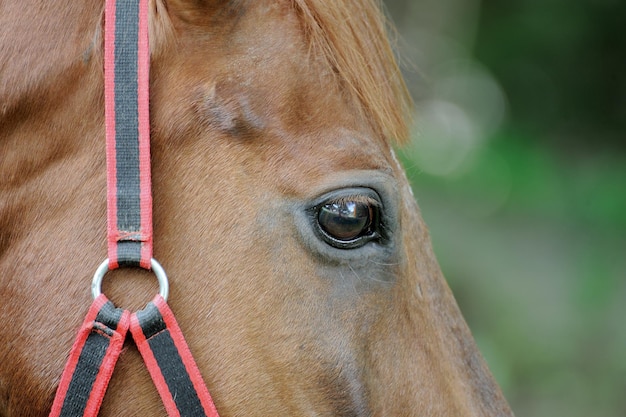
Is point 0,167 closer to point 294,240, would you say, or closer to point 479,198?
point 294,240

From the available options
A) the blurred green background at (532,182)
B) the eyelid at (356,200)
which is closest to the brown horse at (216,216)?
the eyelid at (356,200)

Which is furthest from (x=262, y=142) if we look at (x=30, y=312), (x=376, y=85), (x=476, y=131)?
(x=476, y=131)

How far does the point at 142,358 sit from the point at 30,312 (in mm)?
259

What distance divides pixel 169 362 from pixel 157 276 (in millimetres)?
181

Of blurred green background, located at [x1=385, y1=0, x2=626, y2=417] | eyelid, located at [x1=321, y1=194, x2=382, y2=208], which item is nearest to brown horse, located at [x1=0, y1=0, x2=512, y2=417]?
eyelid, located at [x1=321, y1=194, x2=382, y2=208]

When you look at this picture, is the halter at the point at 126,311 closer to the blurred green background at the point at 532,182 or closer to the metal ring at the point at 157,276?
the metal ring at the point at 157,276

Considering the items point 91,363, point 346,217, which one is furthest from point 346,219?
point 91,363

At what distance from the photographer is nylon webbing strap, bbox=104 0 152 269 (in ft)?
4.70

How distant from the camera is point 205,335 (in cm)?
147

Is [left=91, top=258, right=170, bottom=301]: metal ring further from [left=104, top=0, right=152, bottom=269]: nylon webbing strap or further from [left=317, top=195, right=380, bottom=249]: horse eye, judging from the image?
[left=317, top=195, right=380, bottom=249]: horse eye

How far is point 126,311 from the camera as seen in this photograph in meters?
1.43

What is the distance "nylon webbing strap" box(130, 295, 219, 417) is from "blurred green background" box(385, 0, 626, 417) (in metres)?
2.14

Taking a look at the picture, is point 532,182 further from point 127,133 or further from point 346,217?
point 127,133

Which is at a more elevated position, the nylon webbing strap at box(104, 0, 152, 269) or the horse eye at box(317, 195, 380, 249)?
the nylon webbing strap at box(104, 0, 152, 269)
